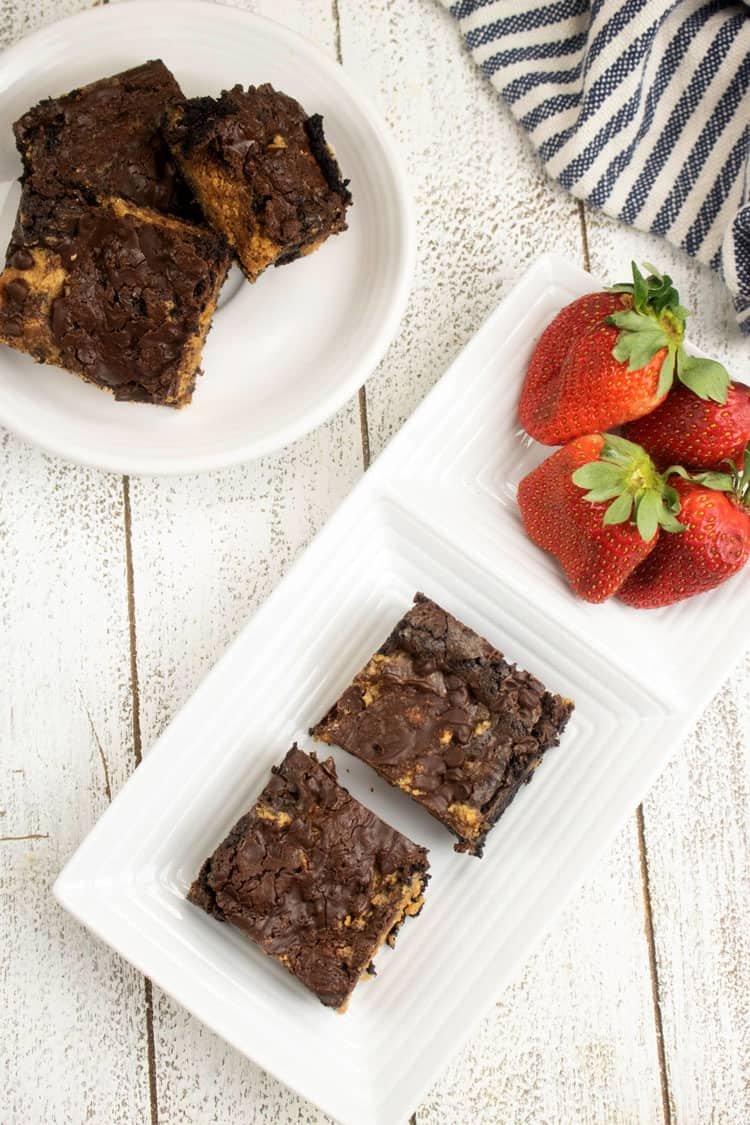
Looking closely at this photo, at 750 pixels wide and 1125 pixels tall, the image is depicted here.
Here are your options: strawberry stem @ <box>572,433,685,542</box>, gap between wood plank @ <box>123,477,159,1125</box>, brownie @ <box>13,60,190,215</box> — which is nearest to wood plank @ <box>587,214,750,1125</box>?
strawberry stem @ <box>572,433,685,542</box>

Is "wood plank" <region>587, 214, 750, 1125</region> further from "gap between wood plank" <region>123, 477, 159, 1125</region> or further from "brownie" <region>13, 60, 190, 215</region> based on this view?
"brownie" <region>13, 60, 190, 215</region>

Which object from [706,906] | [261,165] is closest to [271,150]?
[261,165]

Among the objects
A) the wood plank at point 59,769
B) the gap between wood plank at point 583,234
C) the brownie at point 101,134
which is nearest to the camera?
the brownie at point 101,134

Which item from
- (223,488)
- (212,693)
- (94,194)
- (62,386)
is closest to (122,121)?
(94,194)

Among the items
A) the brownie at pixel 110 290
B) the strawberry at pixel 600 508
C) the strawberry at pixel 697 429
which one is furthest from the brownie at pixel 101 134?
the strawberry at pixel 697 429

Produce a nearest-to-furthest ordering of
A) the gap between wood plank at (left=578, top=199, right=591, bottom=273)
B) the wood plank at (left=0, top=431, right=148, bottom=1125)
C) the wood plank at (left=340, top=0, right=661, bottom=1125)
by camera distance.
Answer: the wood plank at (left=0, top=431, right=148, bottom=1125), the wood plank at (left=340, top=0, right=661, bottom=1125), the gap between wood plank at (left=578, top=199, right=591, bottom=273)

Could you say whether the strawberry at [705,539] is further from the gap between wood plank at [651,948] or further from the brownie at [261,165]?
the brownie at [261,165]
